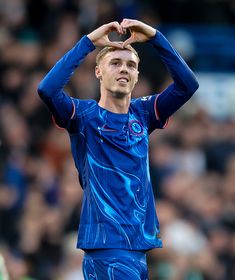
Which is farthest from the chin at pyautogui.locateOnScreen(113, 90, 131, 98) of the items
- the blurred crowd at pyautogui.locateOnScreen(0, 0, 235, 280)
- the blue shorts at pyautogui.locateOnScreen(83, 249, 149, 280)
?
the blurred crowd at pyautogui.locateOnScreen(0, 0, 235, 280)

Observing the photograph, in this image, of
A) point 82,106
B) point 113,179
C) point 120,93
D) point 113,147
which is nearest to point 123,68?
point 120,93

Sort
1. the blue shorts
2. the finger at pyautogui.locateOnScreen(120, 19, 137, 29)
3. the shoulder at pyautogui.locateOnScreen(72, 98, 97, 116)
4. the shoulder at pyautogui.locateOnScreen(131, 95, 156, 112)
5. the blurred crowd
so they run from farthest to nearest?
1. the blurred crowd
2. the shoulder at pyautogui.locateOnScreen(131, 95, 156, 112)
3. the shoulder at pyautogui.locateOnScreen(72, 98, 97, 116)
4. the finger at pyautogui.locateOnScreen(120, 19, 137, 29)
5. the blue shorts

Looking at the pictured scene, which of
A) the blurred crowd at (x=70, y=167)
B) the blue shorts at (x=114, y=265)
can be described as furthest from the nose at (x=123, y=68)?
the blurred crowd at (x=70, y=167)

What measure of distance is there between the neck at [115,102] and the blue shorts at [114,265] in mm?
990

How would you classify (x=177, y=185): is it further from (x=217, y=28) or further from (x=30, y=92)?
(x=217, y=28)

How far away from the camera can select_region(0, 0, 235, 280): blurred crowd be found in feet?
42.0

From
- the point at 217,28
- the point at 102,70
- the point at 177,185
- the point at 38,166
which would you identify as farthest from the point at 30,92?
the point at 102,70

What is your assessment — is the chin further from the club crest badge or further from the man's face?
the club crest badge

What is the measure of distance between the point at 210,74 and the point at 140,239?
27.1 ft

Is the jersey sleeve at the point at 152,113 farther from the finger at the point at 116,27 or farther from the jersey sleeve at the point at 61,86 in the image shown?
the finger at the point at 116,27

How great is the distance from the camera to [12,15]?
50.8ft

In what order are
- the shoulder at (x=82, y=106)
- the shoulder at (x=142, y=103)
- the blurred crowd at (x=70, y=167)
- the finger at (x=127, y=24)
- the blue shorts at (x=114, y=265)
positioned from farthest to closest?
the blurred crowd at (x=70, y=167)
the shoulder at (x=142, y=103)
the shoulder at (x=82, y=106)
the finger at (x=127, y=24)
the blue shorts at (x=114, y=265)

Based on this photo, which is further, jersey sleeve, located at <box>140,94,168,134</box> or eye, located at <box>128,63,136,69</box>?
jersey sleeve, located at <box>140,94,168,134</box>

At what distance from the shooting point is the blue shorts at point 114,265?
7805mm
